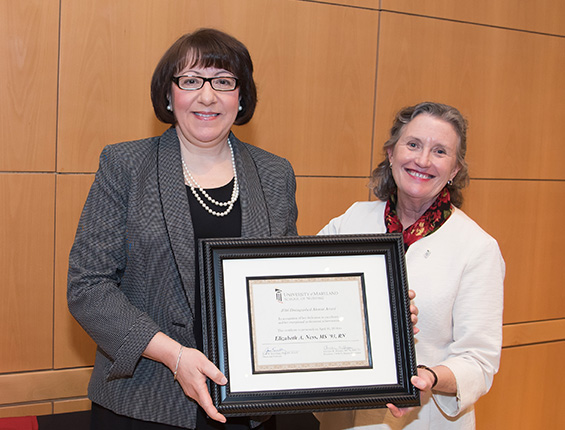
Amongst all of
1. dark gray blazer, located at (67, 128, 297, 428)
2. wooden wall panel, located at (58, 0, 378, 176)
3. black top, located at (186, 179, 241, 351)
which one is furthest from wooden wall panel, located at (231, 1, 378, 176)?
dark gray blazer, located at (67, 128, 297, 428)

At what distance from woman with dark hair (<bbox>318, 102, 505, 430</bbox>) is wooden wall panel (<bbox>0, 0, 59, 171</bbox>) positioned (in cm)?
146

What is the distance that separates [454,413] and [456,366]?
17cm

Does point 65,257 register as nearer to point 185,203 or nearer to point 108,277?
point 108,277

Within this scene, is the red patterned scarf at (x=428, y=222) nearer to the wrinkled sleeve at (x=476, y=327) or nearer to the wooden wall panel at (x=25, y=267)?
the wrinkled sleeve at (x=476, y=327)

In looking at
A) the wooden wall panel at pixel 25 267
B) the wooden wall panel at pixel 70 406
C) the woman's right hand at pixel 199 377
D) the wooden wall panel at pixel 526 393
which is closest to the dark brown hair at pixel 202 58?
the woman's right hand at pixel 199 377

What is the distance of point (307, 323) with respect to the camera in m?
1.47

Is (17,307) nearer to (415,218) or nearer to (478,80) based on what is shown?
(415,218)

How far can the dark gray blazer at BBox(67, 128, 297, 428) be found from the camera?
4.97 ft

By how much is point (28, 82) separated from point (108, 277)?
4.16 ft

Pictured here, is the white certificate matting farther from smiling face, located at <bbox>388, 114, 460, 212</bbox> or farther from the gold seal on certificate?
smiling face, located at <bbox>388, 114, 460, 212</bbox>

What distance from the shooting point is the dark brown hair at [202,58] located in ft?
5.36

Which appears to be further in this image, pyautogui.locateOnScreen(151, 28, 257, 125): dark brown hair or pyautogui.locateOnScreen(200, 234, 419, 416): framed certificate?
pyautogui.locateOnScreen(151, 28, 257, 125): dark brown hair

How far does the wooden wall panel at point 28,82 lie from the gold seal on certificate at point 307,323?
1.48m

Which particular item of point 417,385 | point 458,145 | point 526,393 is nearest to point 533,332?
point 526,393
